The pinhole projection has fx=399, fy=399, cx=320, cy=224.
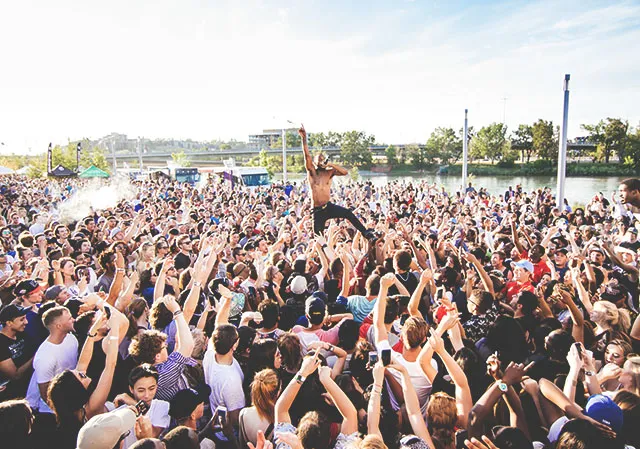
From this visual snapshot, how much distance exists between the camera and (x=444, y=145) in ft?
194

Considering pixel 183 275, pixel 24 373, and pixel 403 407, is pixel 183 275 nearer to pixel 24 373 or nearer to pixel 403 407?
pixel 24 373

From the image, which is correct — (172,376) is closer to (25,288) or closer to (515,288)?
(25,288)

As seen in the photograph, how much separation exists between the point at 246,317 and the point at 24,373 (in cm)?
175

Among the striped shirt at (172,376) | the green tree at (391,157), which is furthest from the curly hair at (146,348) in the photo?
the green tree at (391,157)

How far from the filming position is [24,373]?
313 cm

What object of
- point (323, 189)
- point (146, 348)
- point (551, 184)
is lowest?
point (146, 348)

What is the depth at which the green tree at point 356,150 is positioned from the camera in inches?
2362

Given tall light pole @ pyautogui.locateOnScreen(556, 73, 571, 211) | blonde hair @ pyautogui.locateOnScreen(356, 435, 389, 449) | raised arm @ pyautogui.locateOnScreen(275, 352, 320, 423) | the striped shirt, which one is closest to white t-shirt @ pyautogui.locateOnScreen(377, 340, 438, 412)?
raised arm @ pyautogui.locateOnScreen(275, 352, 320, 423)

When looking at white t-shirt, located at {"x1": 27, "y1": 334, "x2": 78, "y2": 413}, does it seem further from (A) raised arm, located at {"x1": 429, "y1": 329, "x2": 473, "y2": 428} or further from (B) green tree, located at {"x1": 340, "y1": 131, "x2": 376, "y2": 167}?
(B) green tree, located at {"x1": 340, "y1": 131, "x2": 376, "y2": 167}

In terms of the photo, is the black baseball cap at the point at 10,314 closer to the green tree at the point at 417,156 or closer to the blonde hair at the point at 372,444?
the blonde hair at the point at 372,444

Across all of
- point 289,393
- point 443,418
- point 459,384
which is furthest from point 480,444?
point 289,393

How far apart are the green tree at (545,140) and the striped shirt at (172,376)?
5855 cm

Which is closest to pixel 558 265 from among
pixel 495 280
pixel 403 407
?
pixel 495 280

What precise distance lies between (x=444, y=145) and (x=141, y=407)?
6131 cm
